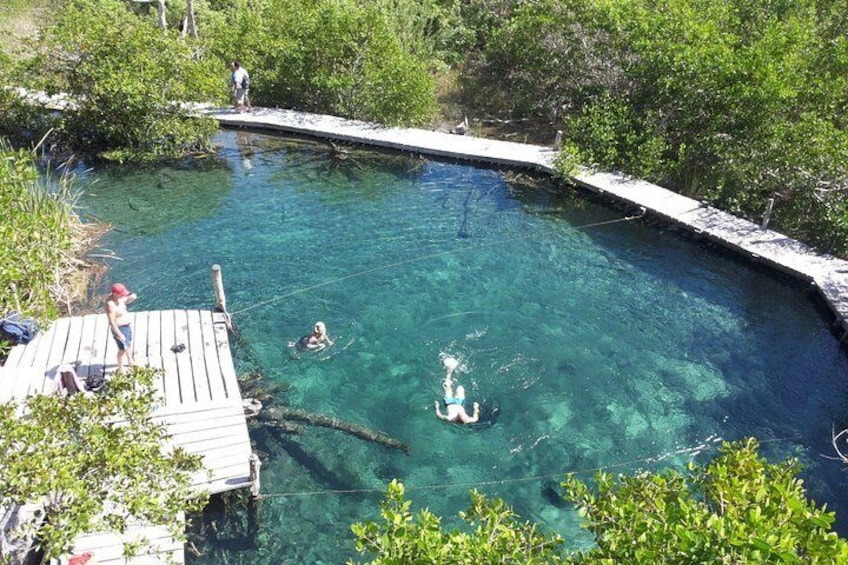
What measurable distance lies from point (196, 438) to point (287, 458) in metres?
1.91

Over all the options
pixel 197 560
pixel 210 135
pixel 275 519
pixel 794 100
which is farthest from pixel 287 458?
pixel 794 100

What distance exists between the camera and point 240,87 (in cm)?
2742

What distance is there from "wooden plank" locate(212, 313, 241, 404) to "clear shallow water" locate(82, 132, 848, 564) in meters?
0.84

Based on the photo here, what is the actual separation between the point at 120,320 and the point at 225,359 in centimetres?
246

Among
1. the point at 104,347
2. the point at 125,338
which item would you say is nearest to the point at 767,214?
the point at 125,338

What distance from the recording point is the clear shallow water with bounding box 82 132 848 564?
1348cm

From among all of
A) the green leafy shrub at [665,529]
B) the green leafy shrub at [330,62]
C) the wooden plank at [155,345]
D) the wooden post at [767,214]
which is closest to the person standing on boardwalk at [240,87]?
the green leafy shrub at [330,62]

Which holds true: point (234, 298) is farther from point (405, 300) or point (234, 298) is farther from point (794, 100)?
point (794, 100)

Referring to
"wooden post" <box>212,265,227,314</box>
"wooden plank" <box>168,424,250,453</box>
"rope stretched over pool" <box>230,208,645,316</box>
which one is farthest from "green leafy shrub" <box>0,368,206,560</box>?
"rope stretched over pool" <box>230,208,645,316</box>

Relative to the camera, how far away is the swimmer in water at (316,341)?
1622 centimetres

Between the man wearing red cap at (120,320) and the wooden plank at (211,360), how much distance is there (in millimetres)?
1737

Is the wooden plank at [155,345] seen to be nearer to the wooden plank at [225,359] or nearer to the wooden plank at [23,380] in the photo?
the wooden plank at [225,359]

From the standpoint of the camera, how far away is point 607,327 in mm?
17469

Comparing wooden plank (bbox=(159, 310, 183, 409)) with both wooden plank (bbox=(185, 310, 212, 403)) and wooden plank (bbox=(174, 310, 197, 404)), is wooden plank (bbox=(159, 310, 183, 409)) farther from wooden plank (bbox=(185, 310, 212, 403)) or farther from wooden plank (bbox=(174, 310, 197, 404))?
wooden plank (bbox=(185, 310, 212, 403))
